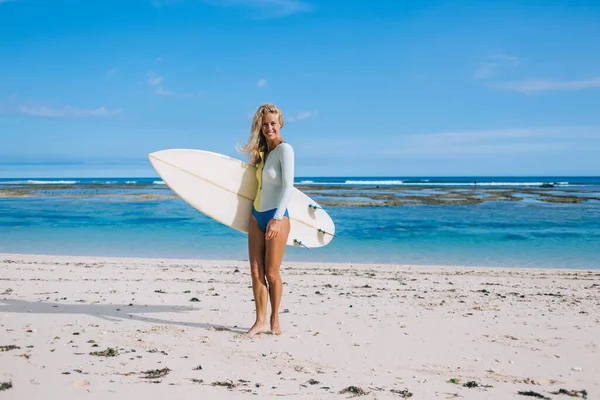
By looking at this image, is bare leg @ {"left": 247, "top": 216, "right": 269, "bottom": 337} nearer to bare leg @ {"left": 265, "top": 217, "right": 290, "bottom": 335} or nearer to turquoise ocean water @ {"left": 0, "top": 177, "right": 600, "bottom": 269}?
bare leg @ {"left": 265, "top": 217, "right": 290, "bottom": 335}

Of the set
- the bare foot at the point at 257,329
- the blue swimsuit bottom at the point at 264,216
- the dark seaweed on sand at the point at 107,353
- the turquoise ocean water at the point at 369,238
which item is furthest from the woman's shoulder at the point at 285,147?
the turquoise ocean water at the point at 369,238

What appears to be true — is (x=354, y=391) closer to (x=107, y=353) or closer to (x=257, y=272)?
(x=257, y=272)

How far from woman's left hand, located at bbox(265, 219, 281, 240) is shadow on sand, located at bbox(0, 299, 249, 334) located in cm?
100

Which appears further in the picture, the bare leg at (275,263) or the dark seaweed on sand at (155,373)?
the bare leg at (275,263)

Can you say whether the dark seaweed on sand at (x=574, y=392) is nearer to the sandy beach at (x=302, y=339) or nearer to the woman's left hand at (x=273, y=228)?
the sandy beach at (x=302, y=339)

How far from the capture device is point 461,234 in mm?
14797

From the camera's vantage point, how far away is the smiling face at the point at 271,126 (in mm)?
4355

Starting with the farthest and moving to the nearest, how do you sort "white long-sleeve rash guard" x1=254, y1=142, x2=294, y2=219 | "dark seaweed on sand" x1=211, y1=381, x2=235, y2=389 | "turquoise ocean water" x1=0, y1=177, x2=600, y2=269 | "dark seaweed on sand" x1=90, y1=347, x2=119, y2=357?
"turquoise ocean water" x1=0, y1=177, x2=600, y2=269, "white long-sleeve rash guard" x1=254, y1=142, x2=294, y2=219, "dark seaweed on sand" x1=90, y1=347, x2=119, y2=357, "dark seaweed on sand" x1=211, y1=381, x2=235, y2=389

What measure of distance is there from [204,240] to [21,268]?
5.46m

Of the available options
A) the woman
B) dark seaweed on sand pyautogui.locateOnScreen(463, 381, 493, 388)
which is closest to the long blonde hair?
the woman

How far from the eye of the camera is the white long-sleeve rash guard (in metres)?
4.24

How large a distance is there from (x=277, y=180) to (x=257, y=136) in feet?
1.39

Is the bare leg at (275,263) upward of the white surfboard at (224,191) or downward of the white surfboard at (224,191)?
downward

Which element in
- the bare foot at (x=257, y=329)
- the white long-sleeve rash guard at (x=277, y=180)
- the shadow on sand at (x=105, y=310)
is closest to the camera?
the white long-sleeve rash guard at (x=277, y=180)
